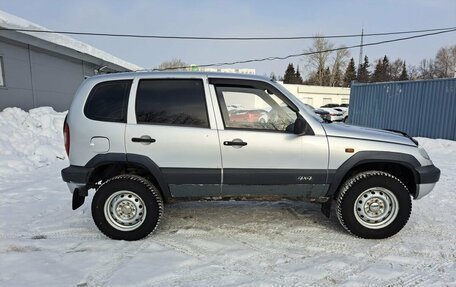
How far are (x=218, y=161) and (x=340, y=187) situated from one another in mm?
1548

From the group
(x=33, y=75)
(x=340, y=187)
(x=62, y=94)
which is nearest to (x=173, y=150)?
(x=340, y=187)

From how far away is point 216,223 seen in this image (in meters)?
4.51

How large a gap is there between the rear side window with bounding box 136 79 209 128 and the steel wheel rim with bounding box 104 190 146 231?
928 millimetres

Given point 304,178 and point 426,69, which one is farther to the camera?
point 426,69

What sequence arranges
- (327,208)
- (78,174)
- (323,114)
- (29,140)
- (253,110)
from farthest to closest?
(29,140)
(323,114)
(327,208)
(253,110)
(78,174)

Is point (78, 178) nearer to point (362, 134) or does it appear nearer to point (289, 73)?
point (362, 134)

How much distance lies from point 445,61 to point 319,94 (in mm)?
45540

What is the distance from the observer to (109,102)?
3.93 meters

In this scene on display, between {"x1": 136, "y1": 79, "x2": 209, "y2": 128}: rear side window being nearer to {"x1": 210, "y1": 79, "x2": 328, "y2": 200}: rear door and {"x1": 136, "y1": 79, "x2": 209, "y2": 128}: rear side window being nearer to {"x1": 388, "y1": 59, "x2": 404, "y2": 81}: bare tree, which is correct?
{"x1": 210, "y1": 79, "x2": 328, "y2": 200}: rear door

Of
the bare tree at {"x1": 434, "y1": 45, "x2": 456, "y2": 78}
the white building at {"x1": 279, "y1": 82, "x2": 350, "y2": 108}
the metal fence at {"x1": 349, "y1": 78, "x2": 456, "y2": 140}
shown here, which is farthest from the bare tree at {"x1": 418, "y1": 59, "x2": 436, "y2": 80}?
the metal fence at {"x1": 349, "y1": 78, "x2": 456, "y2": 140}

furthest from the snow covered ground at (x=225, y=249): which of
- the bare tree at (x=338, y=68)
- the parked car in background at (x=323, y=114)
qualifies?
the bare tree at (x=338, y=68)

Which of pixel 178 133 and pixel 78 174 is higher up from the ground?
pixel 178 133

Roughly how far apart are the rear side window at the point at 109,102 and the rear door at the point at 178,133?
0.11m

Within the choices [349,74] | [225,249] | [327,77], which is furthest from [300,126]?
[349,74]
